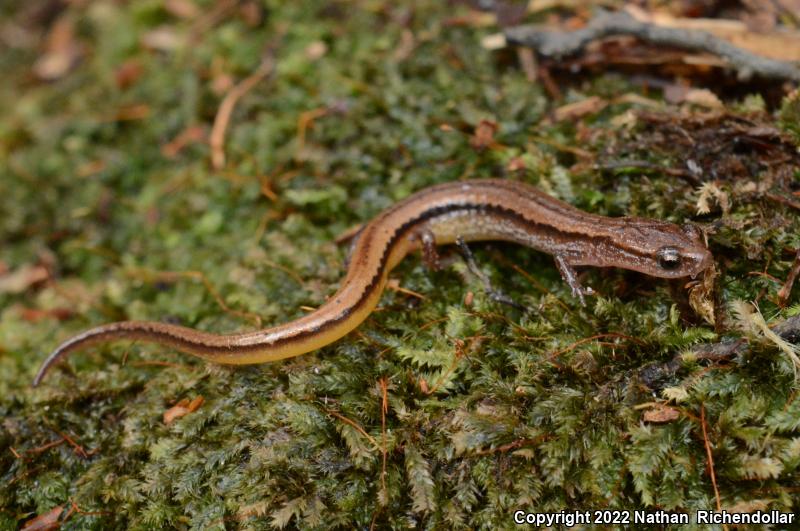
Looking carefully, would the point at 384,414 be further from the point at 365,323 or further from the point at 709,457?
the point at 709,457

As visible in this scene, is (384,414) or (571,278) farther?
(571,278)

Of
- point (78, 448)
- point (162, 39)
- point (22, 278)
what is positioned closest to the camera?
point (78, 448)

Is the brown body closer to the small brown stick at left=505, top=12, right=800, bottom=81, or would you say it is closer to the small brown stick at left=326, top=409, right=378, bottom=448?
the small brown stick at left=326, top=409, right=378, bottom=448

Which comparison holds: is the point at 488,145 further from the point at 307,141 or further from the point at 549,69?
the point at 307,141

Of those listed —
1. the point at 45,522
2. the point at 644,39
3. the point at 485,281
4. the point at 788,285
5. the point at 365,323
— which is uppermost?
the point at 644,39

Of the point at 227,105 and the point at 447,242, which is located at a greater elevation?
the point at 227,105

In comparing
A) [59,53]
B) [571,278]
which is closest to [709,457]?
[571,278]

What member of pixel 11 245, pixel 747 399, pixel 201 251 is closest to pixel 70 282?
pixel 11 245
